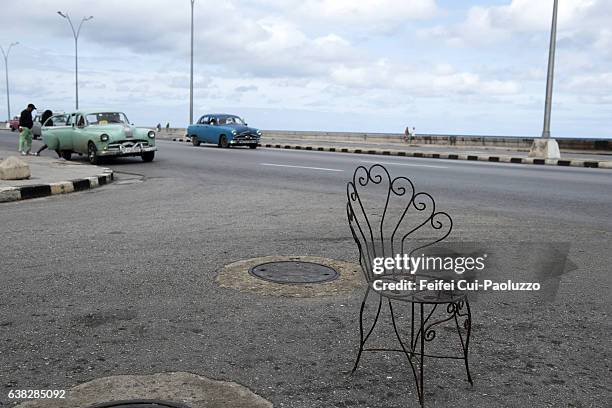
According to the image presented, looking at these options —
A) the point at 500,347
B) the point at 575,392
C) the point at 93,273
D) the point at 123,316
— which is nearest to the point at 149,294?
the point at 123,316

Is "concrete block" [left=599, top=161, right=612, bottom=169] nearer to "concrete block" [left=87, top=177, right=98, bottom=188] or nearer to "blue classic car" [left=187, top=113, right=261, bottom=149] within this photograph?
"blue classic car" [left=187, top=113, right=261, bottom=149]

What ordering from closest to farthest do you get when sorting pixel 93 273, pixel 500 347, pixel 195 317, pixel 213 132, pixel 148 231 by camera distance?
1. pixel 500 347
2. pixel 195 317
3. pixel 93 273
4. pixel 148 231
5. pixel 213 132

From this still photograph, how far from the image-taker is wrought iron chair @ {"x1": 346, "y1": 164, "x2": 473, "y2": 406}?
9.55 feet

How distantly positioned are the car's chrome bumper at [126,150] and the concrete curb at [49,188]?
4192 mm

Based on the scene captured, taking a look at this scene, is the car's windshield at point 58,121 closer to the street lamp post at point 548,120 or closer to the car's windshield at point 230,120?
the car's windshield at point 230,120

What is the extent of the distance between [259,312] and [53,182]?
28.1 feet

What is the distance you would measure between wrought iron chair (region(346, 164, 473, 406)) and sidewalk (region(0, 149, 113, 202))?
551cm

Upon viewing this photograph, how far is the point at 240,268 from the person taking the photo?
5.05m

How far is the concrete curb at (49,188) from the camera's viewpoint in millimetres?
9859

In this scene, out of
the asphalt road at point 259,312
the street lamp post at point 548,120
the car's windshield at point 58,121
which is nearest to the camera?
the asphalt road at point 259,312

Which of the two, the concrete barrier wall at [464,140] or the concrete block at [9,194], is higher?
the concrete barrier wall at [464,140]

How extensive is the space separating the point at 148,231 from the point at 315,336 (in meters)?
3.81

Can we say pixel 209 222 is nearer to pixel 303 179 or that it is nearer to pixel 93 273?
pixel 93 273

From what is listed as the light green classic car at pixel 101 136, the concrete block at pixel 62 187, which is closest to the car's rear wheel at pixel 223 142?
the light green classic car at pixel 101 136
